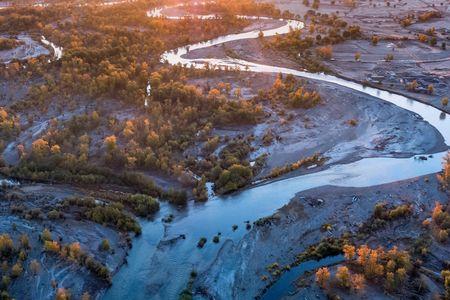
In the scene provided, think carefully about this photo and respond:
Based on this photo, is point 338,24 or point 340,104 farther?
point 338,24

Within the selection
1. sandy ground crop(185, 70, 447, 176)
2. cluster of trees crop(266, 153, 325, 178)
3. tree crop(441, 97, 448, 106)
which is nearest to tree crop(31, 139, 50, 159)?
sandy ground crop(185, 70, 447, 176)

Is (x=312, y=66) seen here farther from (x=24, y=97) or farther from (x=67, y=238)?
(x=67, y=238)

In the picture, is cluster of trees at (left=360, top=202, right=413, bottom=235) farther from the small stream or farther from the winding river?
the winding river

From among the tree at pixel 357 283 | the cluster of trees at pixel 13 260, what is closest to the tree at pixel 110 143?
the cluster of trees at pixel 13 260

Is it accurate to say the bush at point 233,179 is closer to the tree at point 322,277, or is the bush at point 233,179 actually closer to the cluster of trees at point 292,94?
the tree at point 322,277

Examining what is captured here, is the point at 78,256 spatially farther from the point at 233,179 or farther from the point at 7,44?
the point at 7,44

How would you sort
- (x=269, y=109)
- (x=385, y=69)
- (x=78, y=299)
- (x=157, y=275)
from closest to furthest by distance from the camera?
(x=78, y=299) < (x=157, y=275) < (x=269, y=109) < (x=385, y=69)

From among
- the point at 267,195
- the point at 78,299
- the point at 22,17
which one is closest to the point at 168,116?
the point at 267,195
